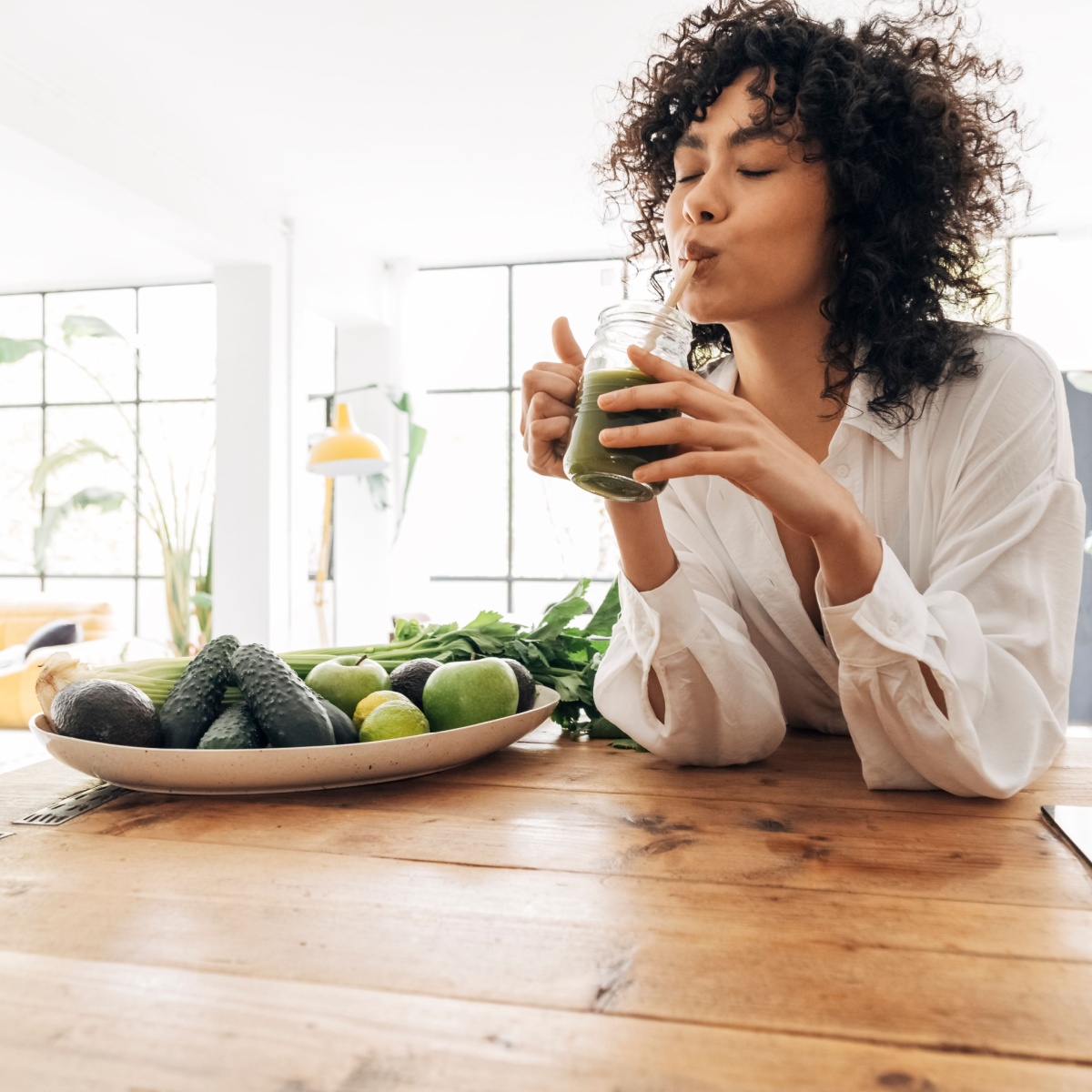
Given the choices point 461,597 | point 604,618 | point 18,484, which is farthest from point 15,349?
point 604,618

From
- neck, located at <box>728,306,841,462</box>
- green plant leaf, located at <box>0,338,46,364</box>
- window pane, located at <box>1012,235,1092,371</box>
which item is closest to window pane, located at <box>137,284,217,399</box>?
green plant leaf, located at <box>0,338,46,364</box>

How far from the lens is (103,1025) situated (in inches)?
19.8

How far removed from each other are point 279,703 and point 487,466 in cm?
682

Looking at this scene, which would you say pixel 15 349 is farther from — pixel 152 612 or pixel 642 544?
pixel 642 544

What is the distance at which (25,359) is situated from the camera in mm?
8117

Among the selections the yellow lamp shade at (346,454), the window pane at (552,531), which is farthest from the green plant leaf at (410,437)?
the yellow lamp shade at (346,454)

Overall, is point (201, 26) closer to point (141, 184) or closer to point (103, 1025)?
point (141, 184)

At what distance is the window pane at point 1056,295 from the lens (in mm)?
6535

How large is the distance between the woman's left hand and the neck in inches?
17.6

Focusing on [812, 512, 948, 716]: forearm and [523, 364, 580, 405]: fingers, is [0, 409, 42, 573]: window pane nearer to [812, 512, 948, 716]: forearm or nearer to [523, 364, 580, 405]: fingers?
[523, 364, 580, 405]: fingers

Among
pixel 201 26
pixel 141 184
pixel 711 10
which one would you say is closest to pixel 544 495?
pixel 141 184

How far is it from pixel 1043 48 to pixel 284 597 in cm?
482

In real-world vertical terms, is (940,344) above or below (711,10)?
below

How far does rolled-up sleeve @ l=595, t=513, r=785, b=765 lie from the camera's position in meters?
1.07
